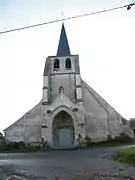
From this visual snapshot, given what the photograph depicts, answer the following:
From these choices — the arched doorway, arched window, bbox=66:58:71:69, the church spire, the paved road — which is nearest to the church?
the arched doorway

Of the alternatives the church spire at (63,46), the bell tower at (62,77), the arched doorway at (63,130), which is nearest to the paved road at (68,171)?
the arched doorway at (63,130)

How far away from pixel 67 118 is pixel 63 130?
179cm

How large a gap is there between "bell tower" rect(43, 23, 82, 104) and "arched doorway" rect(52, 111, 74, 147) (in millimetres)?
2529

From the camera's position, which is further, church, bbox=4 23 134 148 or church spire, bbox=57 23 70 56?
church spire, bbox=57 23 70 56

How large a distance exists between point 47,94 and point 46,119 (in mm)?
4201

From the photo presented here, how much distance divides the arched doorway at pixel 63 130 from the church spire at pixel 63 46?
1077cm

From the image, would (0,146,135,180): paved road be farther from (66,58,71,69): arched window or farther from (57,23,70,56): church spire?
(57,23,70,56): church spire

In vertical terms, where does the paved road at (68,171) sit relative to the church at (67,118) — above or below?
below

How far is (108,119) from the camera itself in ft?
128

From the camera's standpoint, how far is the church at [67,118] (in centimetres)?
3706

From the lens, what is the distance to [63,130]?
38.7 metres

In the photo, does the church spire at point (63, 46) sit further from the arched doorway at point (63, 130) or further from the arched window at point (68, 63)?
the arched doorway at point (63, 130)

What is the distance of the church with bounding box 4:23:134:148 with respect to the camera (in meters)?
37.1

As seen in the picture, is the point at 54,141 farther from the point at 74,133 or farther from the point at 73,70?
the point at 73,70
